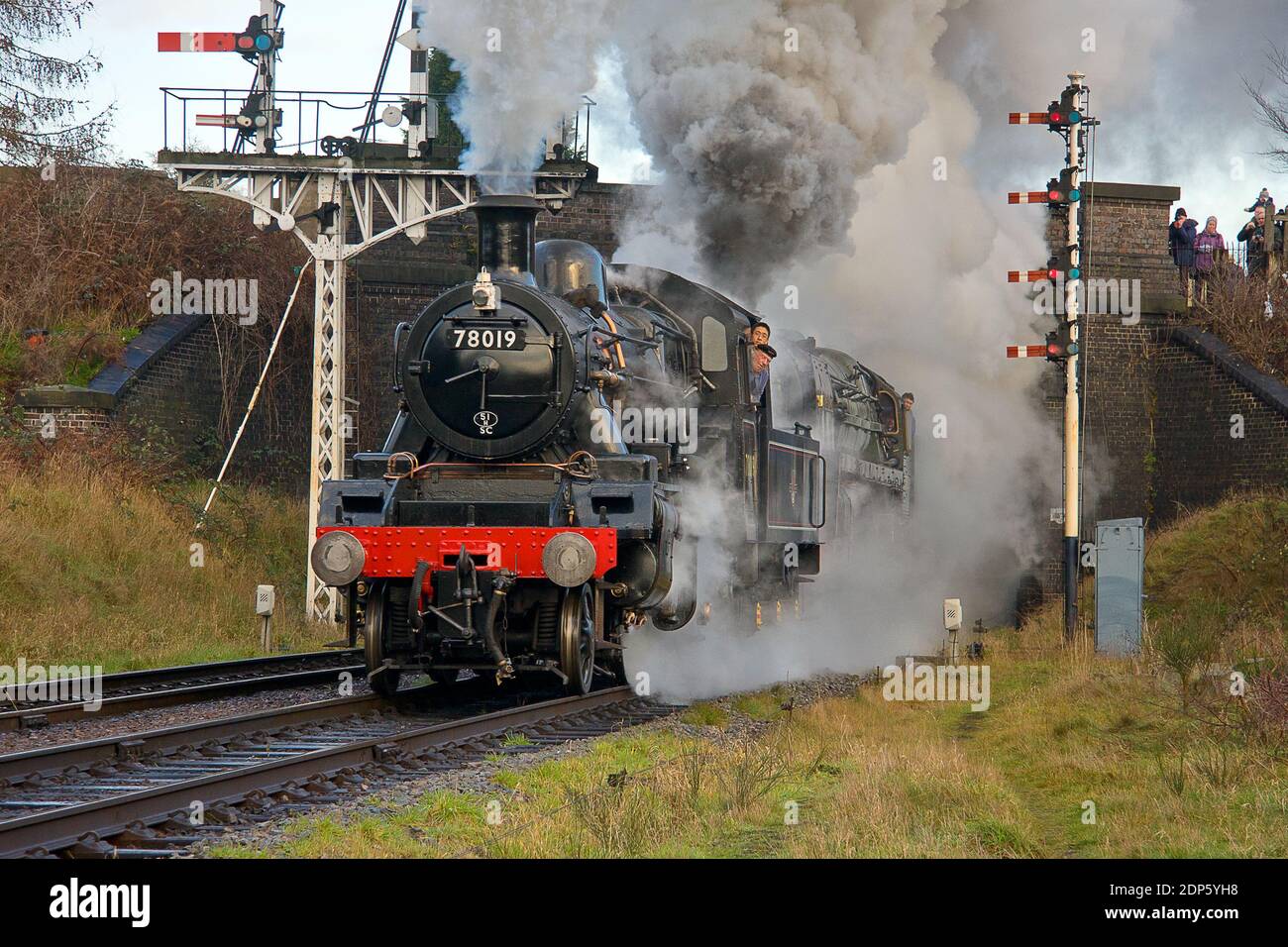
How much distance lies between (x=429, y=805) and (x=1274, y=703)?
177 inches

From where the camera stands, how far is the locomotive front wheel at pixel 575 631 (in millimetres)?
9102

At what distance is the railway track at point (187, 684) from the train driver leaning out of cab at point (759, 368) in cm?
400

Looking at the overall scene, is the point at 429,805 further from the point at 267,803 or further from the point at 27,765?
the point at 27,765

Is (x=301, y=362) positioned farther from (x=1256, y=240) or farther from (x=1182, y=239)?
(x=1256, y=240)

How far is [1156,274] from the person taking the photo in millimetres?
23781

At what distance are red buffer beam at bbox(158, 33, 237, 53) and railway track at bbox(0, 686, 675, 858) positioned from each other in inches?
361

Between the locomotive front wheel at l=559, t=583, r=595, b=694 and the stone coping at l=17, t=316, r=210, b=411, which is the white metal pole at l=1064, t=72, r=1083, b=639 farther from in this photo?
the stone coping at l=17, t=316, r=210, b=411

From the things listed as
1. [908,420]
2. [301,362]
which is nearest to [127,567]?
[301,362]

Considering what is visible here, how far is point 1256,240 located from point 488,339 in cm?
2010

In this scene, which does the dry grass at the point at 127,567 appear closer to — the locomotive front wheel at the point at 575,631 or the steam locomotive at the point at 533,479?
the steam locomotive at the point at 533,479

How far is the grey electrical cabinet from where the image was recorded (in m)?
12.8

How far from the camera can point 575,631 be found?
9.12m

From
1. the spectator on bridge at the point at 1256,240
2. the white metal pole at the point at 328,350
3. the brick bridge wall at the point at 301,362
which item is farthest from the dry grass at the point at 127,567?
the spectator on bridge at the point at 1256,240

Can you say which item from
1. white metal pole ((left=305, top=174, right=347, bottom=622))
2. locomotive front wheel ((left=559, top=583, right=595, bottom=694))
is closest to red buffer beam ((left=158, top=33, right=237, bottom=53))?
white metal pole ((left=305, top=174, right=347, bottom=622))
